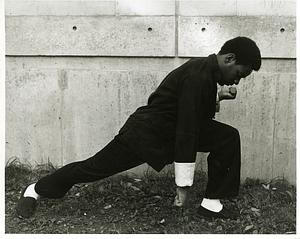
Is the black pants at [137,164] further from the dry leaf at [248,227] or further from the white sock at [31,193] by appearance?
the dry leaf at [248,227]

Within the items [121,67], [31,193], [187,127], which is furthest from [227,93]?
[31,193]

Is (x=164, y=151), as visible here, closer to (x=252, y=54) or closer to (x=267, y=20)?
(x=252, y=54)

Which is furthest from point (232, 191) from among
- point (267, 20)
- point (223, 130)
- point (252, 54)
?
point (267, 20)

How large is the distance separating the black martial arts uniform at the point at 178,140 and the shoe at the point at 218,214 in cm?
13

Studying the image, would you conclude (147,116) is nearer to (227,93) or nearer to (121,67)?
(227,93)

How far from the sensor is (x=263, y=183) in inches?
177

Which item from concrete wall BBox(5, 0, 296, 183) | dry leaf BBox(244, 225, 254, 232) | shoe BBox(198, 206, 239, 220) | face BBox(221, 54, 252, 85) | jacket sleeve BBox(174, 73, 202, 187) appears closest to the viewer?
jacket sleeve BBox(174, 73, 202, 187)

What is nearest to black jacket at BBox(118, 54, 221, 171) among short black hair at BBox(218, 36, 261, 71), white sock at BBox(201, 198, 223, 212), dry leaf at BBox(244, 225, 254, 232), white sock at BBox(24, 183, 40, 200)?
short black hair at BBox(218, 36, 261, 71)

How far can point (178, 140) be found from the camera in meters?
3.45

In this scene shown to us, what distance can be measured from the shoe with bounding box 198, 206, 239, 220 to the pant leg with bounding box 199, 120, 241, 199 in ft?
0.46

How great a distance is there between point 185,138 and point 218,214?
772 millimetres

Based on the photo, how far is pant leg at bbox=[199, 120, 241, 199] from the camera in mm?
3686

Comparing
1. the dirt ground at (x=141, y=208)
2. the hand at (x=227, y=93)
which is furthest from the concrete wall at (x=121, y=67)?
the hand at (x=227, y=93)

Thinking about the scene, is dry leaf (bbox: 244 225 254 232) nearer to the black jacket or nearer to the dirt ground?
the dirt ground
